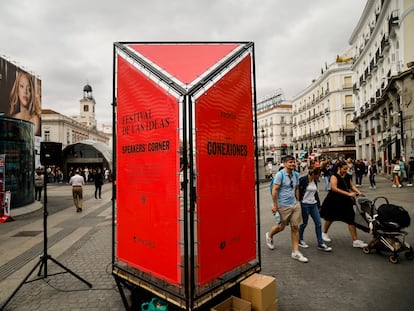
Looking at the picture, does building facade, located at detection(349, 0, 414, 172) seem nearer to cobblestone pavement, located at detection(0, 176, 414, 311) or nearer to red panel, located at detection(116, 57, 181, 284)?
cobblestone pavement, located at detection(0, 176, 414, 311)

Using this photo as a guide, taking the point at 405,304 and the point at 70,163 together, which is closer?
the point at 405,304

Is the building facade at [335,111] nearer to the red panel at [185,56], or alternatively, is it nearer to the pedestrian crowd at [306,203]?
the pedestrian crowd at [306,203]

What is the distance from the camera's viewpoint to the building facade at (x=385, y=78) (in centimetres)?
2166

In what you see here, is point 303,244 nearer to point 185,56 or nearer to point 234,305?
point 234,305

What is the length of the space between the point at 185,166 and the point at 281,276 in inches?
110

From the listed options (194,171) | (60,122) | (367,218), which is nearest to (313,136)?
(60,122)

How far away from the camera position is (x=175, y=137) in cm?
278

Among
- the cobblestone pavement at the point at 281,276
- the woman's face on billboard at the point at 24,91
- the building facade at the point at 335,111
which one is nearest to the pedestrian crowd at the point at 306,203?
the cobblestone pavement at the point at 281,276

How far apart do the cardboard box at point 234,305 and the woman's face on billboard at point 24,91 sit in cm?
3940

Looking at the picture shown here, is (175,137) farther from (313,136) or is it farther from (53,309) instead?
(313,136)

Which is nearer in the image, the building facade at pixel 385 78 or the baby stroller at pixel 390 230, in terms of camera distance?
the baby stroller at pixel 390 230

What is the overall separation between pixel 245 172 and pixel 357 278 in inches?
99.7

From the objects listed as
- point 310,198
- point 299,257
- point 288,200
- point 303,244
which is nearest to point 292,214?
point 288,200

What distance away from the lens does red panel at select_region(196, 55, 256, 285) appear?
9.23 feet
